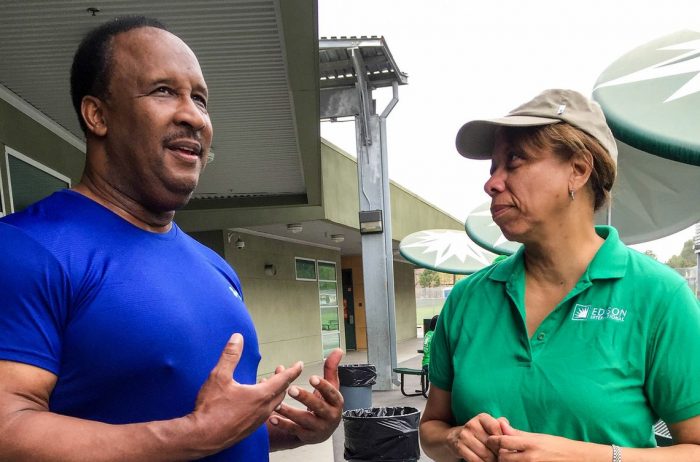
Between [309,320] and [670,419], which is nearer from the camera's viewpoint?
[670,419]

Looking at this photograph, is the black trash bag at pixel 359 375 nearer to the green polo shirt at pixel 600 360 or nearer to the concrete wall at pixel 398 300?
the green polo shirt at pixel 600 360

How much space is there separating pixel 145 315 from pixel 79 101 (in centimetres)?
60

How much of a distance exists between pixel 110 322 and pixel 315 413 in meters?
0.80

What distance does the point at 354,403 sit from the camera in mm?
8070

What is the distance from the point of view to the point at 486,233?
7945 mm

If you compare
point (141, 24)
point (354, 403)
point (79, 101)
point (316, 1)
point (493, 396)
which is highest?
point (316, 1)

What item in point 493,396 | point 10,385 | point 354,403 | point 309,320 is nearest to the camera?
point 10,385

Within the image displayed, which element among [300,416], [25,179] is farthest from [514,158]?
[25,179]

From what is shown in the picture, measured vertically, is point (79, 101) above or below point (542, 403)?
above

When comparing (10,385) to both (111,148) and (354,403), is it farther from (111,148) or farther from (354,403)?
(354,403)

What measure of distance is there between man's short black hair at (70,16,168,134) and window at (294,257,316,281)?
49.5 ft

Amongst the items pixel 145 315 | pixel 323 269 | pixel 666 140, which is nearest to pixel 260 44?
pixel 666 140

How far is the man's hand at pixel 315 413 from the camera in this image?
179 centimetres

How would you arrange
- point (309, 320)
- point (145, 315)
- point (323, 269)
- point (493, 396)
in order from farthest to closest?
point (323, 269), point (309, 320), point (493, 396), point (145, 315)
